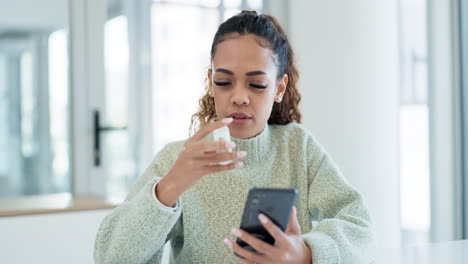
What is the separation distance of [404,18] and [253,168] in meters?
2.29

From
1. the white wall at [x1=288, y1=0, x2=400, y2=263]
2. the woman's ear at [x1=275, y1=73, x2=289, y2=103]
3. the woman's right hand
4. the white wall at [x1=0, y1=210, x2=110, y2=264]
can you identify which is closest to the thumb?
the woman's right hand

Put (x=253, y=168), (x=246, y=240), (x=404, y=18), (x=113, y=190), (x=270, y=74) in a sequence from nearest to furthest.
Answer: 1. (x=246, y=240)
2. (x=270, y=74)
3. (x=253, y=168)
4. (x=113, y=190)
5. (x=404, y=18)

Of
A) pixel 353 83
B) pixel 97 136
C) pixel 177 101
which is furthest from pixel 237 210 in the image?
pixel 353 83

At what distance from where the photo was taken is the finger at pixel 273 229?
87 centimetres

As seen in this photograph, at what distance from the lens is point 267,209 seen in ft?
2.87

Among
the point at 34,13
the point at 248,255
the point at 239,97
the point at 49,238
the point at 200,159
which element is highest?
the point at 34,13

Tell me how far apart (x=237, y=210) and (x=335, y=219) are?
0.22m

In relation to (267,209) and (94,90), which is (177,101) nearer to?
(94,90)

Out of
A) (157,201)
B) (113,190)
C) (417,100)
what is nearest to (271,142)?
(157,201)

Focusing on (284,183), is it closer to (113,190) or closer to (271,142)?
(271,142)

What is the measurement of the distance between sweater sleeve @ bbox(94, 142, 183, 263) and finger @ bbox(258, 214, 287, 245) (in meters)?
0.23

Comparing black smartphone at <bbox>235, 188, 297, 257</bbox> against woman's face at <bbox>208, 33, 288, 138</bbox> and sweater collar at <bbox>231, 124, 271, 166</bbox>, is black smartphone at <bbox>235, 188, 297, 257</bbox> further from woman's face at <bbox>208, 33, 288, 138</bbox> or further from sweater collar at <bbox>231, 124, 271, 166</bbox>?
sweater collar at <bbox>231, 124, 271, 166</bbox>

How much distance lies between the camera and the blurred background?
2480 mm

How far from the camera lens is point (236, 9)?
3.04 m
